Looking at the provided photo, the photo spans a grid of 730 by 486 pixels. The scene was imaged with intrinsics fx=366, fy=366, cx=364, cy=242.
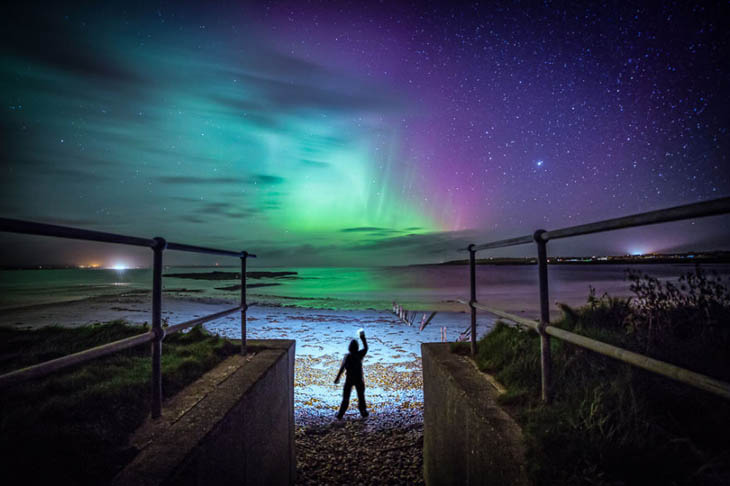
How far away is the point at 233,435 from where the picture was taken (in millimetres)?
2283

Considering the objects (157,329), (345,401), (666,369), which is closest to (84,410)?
(157,329)

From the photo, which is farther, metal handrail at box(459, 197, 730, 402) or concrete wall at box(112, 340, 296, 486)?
concrete wall at box(112, 340, 296, 486)

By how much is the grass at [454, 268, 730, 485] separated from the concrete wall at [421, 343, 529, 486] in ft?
0.38

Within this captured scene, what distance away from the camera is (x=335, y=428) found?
229 inches

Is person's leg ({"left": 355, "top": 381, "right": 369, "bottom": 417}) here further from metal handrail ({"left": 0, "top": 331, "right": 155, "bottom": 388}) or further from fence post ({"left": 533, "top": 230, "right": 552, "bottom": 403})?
metal handrail ({"left": 0, "top": 331, "right": 155, "bottom": 388})

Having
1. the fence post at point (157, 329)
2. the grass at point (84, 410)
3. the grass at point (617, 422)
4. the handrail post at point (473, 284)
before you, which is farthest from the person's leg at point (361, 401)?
the fence post at point (157, 329)

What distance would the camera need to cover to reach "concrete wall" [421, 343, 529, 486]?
1.82 metres

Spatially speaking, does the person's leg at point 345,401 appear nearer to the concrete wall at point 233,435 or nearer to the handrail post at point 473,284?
the concrete wall at point 233,435

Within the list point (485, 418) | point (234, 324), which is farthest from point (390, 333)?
point (485, 418)

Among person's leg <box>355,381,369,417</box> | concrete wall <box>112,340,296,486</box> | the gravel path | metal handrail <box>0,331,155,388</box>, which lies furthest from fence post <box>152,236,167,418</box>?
person's leg <box>355,381,369,417</box>

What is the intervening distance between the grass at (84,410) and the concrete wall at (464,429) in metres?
1.79

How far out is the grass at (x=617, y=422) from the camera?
54.3 inches

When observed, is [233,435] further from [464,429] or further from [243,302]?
[243,302]

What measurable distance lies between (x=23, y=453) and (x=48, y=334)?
4829 mm
